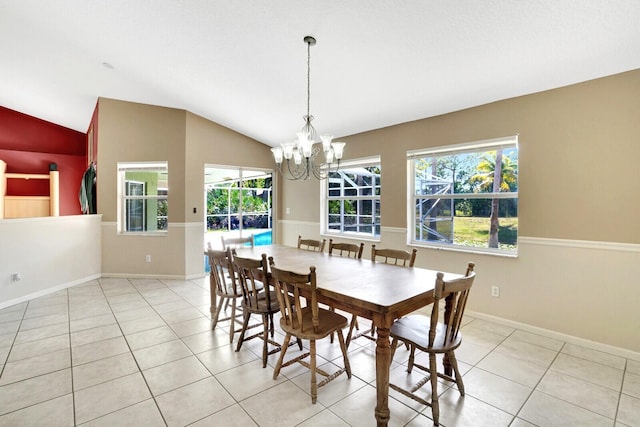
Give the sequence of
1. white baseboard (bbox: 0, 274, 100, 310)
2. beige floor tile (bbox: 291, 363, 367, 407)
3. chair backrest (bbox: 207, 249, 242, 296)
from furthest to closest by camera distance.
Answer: white baseboard (bbox: 0, 274, 100, 310)
chair backrest (bbox: 207, 249, 242, 296)
beige floor tile (bbox: 291, 363, 367, 407)

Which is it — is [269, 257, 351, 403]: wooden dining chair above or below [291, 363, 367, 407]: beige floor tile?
above

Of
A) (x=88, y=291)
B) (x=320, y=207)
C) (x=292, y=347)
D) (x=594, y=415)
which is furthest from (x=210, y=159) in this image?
(x=594, y=415)

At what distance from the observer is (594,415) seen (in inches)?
75.8

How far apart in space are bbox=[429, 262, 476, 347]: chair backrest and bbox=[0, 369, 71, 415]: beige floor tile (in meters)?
2.58

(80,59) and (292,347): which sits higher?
(80,59)

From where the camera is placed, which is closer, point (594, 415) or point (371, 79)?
point (594, 415)

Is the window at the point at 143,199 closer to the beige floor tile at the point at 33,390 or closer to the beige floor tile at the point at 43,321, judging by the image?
the beige floor tile at the point at 43,321

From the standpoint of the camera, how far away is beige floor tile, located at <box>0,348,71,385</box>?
233 centimetres

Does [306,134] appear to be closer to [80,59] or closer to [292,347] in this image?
[292,347]

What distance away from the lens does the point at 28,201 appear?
6.45 metres

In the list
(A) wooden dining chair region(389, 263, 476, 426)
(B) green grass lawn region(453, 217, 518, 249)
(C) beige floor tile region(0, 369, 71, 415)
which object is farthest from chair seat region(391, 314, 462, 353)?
(C) beige floor tile region(0, 369, 71, 415)

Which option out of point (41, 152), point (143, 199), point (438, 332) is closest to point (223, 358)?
point (438, 332)

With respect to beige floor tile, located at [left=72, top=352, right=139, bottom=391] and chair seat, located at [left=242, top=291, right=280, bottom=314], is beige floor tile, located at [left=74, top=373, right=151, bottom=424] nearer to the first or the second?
beige floor tile, located at [left=72, top=352, right=139, bottom=391]

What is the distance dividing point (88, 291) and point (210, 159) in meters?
2.74
